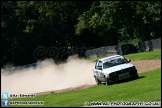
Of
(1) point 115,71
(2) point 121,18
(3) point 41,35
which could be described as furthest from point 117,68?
(3) point 41,35

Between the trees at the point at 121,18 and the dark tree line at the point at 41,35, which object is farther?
the dark tree line at the point at 41,35

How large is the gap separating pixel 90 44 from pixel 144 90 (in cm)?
6018

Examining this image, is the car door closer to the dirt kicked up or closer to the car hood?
the car hood

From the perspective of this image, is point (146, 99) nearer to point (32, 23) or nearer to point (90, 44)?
point (32, 23)

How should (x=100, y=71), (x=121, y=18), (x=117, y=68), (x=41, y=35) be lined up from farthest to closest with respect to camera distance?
(x=41, y=35)
(x=121, y=18)
(x=100, y=71)
(x=117, y=68)

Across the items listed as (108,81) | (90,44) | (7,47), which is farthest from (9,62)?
(108,81)

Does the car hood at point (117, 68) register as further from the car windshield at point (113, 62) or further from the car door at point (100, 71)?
the car windshield at point (113, 62)

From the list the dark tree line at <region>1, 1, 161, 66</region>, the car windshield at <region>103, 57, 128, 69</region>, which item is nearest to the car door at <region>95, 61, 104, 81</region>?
the car windshield at <region>103, 57, 128, 69</region>

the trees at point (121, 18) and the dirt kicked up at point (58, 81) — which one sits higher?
the trees at point (121, 18)

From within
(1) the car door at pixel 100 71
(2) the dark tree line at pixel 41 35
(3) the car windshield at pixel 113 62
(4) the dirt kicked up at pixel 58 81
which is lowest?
(4) the dirt kicked up at pixel 58 81

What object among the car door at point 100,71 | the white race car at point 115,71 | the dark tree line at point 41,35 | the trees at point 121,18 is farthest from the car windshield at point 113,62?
the dark tree line at point 41,35

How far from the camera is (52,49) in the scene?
74.9m

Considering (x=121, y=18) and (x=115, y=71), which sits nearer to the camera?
(x=115, y=71)

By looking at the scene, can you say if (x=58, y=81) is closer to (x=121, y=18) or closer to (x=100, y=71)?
(x=100, y=71)
